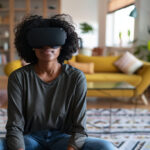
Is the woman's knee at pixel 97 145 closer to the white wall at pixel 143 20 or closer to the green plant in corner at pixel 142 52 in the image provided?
the green plant in corner at pixel 142 52

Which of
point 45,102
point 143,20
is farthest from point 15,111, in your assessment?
point 143,20

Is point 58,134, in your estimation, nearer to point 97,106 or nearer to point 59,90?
point 59,90

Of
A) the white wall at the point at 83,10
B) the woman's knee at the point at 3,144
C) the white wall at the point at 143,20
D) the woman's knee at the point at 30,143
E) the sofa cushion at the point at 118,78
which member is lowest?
the sofa cushion at the point at 118,78

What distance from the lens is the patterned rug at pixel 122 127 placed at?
2.27 metres

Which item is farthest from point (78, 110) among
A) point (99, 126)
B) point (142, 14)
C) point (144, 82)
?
point (142, 14)

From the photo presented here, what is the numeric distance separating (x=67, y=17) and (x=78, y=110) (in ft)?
1.87

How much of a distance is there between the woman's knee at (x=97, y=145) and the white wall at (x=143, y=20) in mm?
4795

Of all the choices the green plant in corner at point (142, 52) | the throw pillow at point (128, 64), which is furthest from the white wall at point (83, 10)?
the throw pillow at point (128, 64)

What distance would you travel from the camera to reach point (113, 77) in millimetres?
3951

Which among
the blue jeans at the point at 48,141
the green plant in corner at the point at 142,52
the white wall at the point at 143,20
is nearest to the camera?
the blue jeans at the point at 48,141

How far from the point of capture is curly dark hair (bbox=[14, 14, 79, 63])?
131 centimetres

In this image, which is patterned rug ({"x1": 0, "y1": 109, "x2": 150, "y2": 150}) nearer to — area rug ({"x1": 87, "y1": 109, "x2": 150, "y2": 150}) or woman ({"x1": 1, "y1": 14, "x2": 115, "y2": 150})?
area rug ({"x1": 87, "y1": 109, "x2": 150, "y2": 150})

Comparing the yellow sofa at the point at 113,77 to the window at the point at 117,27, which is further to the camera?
the window at the point at 117,27

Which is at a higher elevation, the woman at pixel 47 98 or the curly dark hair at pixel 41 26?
the curly dark hair at pixel 41 26
